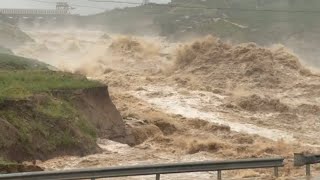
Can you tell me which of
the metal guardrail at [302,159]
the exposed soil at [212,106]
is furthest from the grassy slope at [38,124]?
the metal guardrail at [302,159]

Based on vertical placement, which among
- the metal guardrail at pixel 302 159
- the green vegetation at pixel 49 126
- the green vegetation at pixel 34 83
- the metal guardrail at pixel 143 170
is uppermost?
the green vegetation at pixel 34 83

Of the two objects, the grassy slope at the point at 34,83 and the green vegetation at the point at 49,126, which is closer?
the green vegetation at the point at 49,126

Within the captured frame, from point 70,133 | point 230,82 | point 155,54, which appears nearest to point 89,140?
point 70,133

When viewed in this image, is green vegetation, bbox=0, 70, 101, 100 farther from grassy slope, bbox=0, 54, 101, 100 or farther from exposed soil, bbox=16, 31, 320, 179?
exposed soil, bbox=16, 31, 320, 179

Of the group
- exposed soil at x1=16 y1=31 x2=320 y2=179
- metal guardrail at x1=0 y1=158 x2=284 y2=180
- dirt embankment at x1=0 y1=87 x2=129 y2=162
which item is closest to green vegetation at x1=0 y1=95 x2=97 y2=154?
dirt embankment at x1=0 y1=87 x2=129 y2=162

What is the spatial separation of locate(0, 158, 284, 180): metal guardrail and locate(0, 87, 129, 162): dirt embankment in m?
3.42

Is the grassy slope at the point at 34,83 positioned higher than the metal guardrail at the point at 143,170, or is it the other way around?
the grassy slope at the point at 34,83

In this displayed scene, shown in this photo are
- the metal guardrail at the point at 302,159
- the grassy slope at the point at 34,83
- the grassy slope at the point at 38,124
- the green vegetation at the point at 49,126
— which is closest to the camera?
A: the metal guardrail at the point at 302,159

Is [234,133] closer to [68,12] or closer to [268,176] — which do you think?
[268,176]

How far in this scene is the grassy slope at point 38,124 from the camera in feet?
42.7

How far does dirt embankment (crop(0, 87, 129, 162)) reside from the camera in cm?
1304

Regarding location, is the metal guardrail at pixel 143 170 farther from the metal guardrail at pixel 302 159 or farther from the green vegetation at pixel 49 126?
the green vegetation at pixel 49 126

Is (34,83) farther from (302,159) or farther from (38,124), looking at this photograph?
(302,159)

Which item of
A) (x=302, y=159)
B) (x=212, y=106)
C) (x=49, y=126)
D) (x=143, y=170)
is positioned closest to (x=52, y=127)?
(x=49, y=126)
